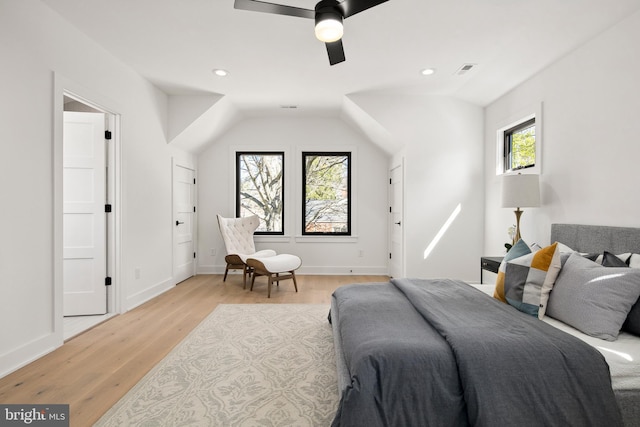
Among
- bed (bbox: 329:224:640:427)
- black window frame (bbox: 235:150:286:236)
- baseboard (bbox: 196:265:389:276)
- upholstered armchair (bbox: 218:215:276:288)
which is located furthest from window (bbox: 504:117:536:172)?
upholstered armchair (bbox: 218:215:276:288)

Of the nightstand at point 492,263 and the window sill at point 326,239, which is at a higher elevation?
the window sill at point 326,239

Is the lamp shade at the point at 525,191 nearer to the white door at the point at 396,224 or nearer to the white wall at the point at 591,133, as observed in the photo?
the white wall at the point at 591,133

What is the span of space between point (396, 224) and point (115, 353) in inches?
150

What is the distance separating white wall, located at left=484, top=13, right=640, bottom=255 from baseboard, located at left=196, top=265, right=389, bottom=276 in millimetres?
2382

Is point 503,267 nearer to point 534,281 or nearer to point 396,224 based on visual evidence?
point 534,281

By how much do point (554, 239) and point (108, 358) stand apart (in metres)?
3.78

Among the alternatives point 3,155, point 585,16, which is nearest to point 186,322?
point 3,155

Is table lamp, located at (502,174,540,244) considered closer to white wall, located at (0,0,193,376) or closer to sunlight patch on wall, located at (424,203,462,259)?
sunlight patch on wall, located at (424,203,462,259)

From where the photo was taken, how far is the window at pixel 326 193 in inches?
219

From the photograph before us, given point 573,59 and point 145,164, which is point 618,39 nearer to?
point 573,59

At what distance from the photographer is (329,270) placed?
552cm

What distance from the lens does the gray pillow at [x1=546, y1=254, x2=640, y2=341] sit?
5.43 ft

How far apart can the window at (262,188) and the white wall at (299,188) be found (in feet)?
0.42

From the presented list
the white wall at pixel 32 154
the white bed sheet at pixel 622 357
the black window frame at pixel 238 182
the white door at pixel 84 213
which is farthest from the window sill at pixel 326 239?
the white bed sheet at pixel 622 357
